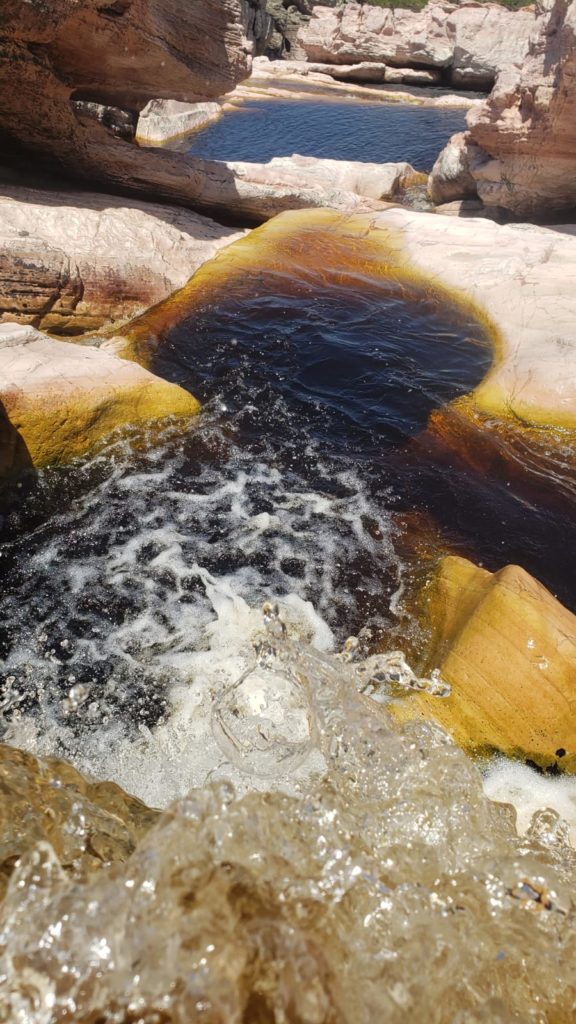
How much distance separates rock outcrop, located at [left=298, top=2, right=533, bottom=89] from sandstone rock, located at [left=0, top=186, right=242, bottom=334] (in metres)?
18.3

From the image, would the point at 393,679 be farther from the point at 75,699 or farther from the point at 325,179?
the point at 325,179

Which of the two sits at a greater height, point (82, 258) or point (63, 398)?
point (82, 258)

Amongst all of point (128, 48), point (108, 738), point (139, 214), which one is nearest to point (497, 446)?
point (108, 738)

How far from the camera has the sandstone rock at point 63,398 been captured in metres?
5.14

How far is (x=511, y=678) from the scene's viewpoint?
3.43 meters

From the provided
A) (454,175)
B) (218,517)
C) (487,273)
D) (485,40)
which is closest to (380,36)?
(485,40)

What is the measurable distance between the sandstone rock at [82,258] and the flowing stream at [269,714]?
713mm

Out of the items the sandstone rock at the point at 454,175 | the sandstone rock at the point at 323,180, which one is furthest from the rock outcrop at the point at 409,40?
the sandstone rock at the point at 323,180

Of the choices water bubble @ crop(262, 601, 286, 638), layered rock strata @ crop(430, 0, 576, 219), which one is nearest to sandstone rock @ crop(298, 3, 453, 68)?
layered rock strata @ crop(430, 0, 576, 219)

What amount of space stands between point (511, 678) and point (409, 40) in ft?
97.7

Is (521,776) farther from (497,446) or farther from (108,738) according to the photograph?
(497,446)

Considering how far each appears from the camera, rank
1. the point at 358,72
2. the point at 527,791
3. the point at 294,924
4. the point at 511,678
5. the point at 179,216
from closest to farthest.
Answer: the point at 294,924
the point at 527,791
the point at 511,678
the point at 179,216
the point at 358,72

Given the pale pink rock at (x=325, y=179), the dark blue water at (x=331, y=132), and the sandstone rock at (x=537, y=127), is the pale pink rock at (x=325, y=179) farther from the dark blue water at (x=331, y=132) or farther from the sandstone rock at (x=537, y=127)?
the dark blue water at (x=331, y=132)

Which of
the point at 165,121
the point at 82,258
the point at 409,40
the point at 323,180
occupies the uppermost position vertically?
the point at 409,40
